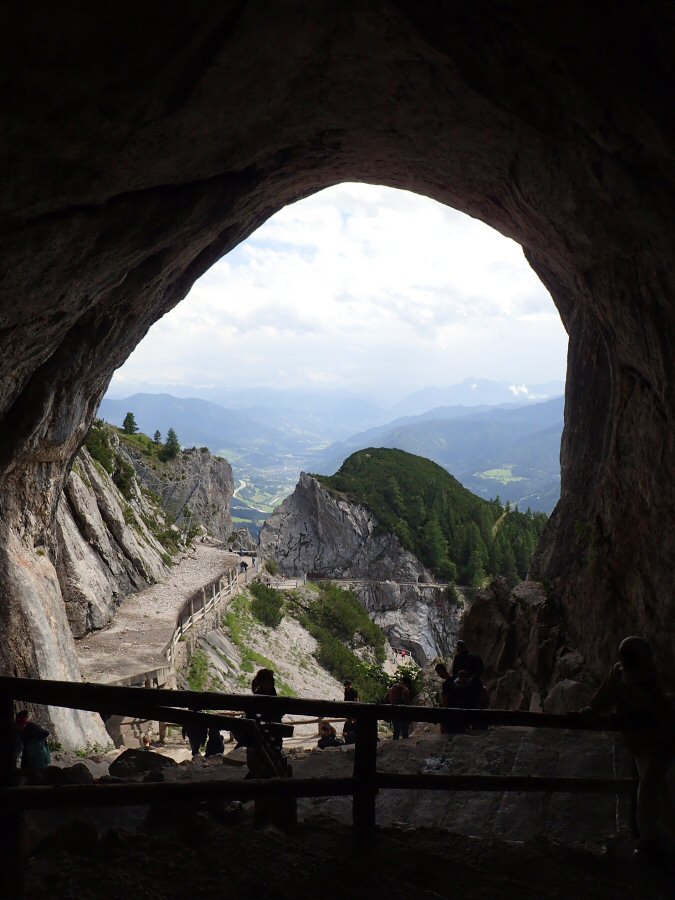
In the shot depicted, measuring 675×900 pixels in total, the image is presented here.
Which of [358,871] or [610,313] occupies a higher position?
[610,313]

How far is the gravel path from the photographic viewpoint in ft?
71.5

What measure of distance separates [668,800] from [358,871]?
2464 mm

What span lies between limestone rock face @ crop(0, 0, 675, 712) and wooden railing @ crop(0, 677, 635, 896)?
5329 mm

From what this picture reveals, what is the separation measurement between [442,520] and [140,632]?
43.9m

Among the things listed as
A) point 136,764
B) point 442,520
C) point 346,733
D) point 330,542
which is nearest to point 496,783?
point 136,764

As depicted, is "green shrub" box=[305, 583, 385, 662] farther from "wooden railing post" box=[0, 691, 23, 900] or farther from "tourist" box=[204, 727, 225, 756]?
"wooden railing post" box=[0, 691, 23, 900]

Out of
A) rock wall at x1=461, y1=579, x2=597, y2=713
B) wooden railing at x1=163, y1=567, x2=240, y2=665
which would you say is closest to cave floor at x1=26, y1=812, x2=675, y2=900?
rock wall at x1=461, y1=579, x2=597, y2=713

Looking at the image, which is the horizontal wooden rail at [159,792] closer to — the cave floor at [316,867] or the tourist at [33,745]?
the cave floor at [316,867]

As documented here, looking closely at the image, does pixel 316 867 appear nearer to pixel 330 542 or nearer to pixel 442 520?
pixel 330 542

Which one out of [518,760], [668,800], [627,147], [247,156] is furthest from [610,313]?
[668,800]

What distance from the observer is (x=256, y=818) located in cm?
552

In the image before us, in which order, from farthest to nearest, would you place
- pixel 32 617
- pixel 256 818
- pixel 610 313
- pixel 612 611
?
1. pixel 32 617
2. pixel 612 611
3. pixel 610 313
4. pixel 256 818

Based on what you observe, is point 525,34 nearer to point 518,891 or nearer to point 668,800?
point 668,800

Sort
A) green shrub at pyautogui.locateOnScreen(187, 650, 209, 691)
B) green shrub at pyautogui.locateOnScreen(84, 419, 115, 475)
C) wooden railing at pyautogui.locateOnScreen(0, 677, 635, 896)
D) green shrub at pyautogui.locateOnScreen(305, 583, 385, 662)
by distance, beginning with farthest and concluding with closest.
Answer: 1. green shrub at pyautogui.locateOnScreen(305, 583, 385, 662)
2. green shrub at pyautogui.locateOnScreen(84, 419, 115, 475)
3. green shrub at pyautogui.locateOnScreen(187, 650, 209, 691)
4. wooden railing at pyautogui.locateOnScreen(0, 677, 635, 896)
